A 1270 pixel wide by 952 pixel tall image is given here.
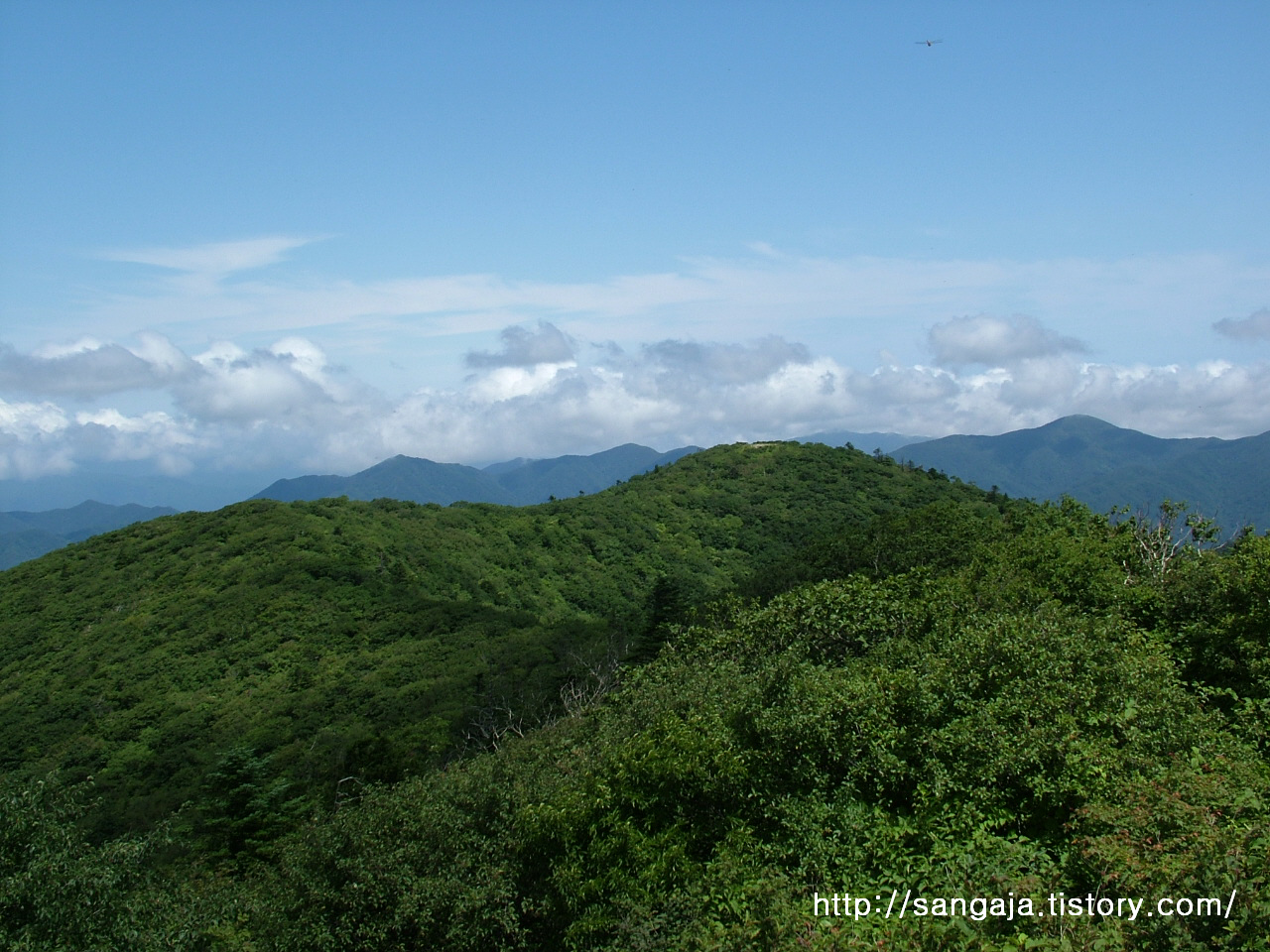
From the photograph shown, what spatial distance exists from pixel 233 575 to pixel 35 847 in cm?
7917

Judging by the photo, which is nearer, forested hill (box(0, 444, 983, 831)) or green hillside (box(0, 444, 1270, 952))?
green hillside (box(0, 444, 1270, 952))

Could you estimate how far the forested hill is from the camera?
58094mm

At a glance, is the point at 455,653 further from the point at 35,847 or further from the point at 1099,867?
the point at 1099,867

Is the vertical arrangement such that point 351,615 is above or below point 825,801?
below

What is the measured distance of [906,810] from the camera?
14875 millimetres

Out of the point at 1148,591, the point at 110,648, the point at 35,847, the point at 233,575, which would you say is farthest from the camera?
the point at 233,575

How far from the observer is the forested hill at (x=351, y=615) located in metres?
58.1

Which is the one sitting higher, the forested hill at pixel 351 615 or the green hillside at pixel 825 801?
the green hillside at pixel 825 801

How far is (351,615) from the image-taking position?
81.4 meters

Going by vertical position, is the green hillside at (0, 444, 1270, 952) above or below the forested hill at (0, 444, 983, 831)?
above

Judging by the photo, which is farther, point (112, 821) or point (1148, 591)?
point (112, 821)

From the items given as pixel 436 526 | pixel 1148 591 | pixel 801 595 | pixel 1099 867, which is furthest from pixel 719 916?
pixel 436 526

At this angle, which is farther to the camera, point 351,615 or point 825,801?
→ point 351,615

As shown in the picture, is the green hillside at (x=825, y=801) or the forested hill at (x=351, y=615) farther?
the forested hill at (x=351, y=615)
